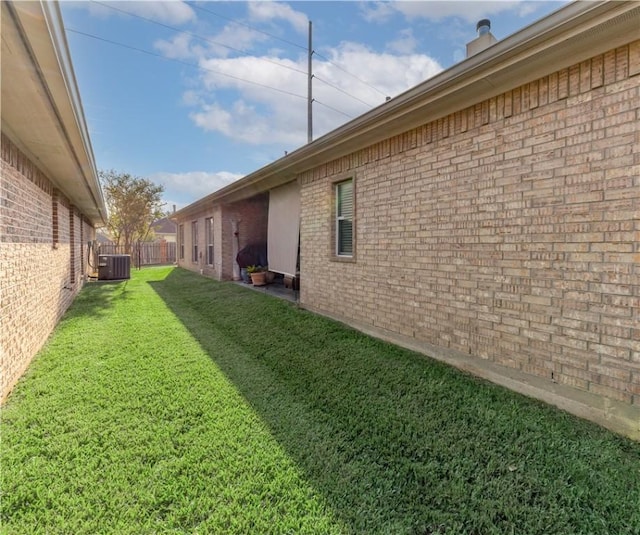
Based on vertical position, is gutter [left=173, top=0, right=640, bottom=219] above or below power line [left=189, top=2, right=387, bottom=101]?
below

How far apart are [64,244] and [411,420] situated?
26.8 feet

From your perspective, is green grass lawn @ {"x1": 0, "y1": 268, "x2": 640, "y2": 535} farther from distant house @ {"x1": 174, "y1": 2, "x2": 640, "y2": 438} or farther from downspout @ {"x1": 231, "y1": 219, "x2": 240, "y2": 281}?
downspout @ {"x1": 231, "y1": 219, "x2": 240, "y2": 281}

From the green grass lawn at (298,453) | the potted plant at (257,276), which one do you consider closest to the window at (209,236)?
the potted plant at (257,276)

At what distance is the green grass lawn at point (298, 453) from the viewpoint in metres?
1.91

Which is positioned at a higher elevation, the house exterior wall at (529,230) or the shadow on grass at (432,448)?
the house exterior wall at (529,230)

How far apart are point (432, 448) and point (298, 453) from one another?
1.05 m

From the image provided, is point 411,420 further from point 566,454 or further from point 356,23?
point 356,23

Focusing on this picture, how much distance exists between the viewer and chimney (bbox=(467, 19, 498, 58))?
4285 millimetres

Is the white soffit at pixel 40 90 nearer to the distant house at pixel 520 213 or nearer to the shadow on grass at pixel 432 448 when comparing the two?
the shadow on grass at pixel 432 448

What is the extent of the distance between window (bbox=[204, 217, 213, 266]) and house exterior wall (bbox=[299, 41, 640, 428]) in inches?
394

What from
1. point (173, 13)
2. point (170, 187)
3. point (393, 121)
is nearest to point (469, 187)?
point (393, 121)

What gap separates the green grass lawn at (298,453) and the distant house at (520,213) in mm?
455

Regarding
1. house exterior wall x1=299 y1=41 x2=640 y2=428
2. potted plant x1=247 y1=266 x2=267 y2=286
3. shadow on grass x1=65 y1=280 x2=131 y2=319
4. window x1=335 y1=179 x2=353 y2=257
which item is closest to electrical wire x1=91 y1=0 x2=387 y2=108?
window x1=335 y1=179 x2=353 y2=257

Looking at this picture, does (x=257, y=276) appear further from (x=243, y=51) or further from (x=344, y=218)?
(x=243, y=51)
